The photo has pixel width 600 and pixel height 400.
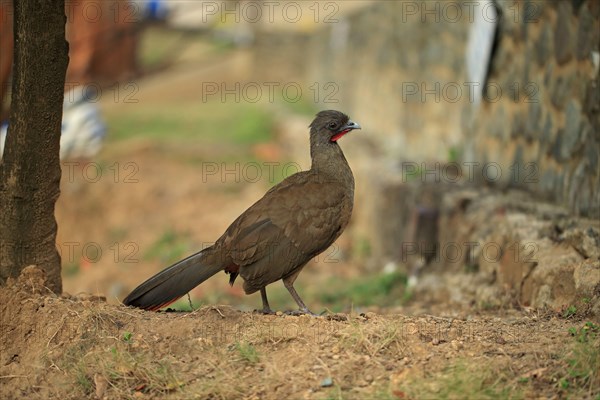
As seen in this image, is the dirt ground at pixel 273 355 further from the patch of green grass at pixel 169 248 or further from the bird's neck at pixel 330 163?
the patch of green grass at pixel 169 248

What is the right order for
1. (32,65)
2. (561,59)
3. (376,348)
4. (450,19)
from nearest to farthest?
1. (376,348)
2. (32,65)
3. (561,59)
4. (450,19)

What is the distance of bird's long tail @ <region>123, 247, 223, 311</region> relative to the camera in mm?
5512

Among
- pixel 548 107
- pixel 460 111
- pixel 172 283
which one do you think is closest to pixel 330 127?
pixel 172 283

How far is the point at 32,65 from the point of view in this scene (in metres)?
5.34

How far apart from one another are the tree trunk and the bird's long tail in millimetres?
652

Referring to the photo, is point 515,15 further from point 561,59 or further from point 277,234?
point 277,234

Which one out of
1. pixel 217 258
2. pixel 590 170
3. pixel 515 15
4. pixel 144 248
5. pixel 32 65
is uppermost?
pixel 515 15

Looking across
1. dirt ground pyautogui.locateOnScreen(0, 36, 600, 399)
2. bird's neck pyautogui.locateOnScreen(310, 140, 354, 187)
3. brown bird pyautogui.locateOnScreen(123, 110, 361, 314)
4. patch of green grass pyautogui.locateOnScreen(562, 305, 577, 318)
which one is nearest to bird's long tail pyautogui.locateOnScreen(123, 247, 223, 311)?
brown bird pyautogui.locateOnScreen(123, 110, 361, 314)

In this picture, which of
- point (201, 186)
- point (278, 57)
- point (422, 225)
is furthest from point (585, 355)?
point (278, 57)

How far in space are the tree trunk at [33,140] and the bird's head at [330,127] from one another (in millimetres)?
1815

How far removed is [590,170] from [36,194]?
3.96 meters

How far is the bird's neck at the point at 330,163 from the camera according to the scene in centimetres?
611

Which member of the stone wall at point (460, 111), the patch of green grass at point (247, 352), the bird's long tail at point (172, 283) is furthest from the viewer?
the stone wall at point (460, 111)

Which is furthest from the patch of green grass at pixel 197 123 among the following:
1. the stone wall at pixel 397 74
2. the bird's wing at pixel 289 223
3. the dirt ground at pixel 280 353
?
the dirt ground at pixel 280 353
